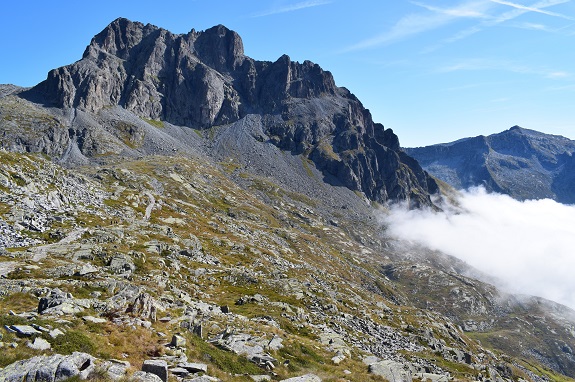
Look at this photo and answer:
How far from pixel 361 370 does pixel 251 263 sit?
56514 mm

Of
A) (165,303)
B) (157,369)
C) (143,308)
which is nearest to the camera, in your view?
(157,369)

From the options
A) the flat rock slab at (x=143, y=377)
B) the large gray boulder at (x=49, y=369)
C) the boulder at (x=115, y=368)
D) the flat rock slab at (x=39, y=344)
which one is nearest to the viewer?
the large gray boulder at (x=49, y=369)

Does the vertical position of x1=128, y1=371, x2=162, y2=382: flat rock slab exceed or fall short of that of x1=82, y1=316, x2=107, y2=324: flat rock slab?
it falls short

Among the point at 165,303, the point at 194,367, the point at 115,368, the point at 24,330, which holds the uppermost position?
the point at 24,330

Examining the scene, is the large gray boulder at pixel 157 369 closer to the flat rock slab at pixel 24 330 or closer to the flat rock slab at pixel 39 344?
the flat rock slab at pixel 39 344

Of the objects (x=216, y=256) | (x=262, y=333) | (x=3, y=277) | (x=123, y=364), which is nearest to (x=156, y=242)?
(x=216, y=256)

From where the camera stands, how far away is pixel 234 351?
105 ft

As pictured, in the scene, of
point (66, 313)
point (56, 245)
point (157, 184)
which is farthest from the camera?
point (157, 184)

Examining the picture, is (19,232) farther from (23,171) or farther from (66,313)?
(66,313)

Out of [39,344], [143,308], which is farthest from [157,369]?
[143,308]

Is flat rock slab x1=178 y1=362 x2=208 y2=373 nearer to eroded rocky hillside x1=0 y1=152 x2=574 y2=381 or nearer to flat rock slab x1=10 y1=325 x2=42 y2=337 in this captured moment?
eroded rocky hillside x1=0 y1=152 x2=574 y2=381

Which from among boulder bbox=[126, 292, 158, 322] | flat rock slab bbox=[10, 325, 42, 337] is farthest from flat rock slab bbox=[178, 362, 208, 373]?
flat rock slab bbox=[10, 325, 42, 337]

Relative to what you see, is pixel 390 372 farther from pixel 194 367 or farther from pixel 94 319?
pixel 94 319

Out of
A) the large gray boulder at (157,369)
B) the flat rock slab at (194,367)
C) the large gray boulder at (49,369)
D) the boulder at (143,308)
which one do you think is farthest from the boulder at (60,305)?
the flat rock slab at (194,367)
